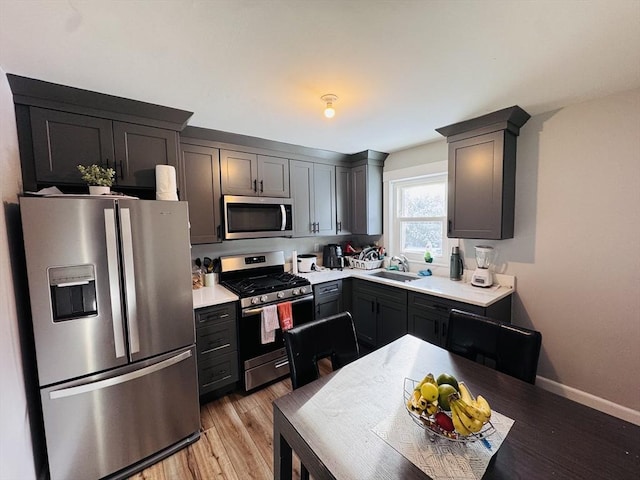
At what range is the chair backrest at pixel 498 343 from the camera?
51.4 inches

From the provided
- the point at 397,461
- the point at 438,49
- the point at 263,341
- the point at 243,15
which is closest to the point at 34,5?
the point at 243,15

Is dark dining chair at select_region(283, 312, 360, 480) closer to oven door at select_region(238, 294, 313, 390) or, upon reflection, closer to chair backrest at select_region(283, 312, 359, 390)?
chair backrest at select_region(283, 312, 359, 390)

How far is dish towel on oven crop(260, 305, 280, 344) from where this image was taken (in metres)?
2.32

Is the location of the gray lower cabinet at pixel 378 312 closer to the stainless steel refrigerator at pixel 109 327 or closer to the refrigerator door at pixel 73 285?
the stainless steel refrigerator at pixel 109 327

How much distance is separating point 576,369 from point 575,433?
5.55 feet

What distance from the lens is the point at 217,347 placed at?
7.18 feet

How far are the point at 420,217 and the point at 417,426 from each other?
2.49m

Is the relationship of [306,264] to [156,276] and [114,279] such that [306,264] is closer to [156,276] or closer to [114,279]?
[156,276]

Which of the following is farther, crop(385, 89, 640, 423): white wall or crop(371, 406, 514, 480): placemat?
crop(385, 89, 640, 423): white wall

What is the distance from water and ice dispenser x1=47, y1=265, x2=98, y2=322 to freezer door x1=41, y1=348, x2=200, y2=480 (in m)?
0.38

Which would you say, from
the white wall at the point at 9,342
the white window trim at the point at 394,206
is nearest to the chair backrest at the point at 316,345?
the white wall at the point at 9,342

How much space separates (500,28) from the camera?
46.8 inches

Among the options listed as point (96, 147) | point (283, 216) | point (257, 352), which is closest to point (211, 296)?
point (257, 352)

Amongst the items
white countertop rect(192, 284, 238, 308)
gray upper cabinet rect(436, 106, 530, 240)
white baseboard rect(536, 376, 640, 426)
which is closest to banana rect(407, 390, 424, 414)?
white countertop rect(192, 284, 238, 308)
